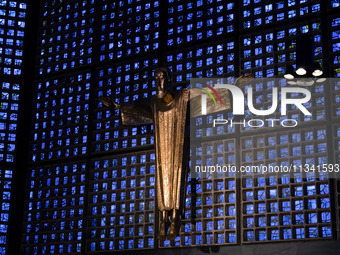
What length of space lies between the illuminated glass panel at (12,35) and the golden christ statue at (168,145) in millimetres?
2418

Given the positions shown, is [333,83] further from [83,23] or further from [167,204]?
[83,23]

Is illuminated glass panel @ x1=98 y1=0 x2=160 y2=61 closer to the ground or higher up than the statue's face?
higher up

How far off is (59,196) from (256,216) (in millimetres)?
2813

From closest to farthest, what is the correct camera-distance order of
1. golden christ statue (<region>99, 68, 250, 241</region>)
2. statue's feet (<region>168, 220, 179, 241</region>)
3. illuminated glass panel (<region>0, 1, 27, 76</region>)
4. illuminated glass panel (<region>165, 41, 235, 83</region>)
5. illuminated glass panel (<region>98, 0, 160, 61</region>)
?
statue's feet (<region>168, 220, 179, 241</region>) < golden christ statue (<region>99, 68, 250, 241</region>) < illuminated glass panel (<region>165, 41, 235, 83</region>) < illuminated glass panel (<region>98, 0, 160, 61</region>) < illuminated glass panel (<region>0, 1, 27, 76</region>)

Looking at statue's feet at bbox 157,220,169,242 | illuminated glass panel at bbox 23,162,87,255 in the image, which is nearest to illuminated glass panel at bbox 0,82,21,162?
illuminated glass panel at bbox 23,162,87,255

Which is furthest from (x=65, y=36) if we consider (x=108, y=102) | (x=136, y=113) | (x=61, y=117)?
(x=136, y=113)

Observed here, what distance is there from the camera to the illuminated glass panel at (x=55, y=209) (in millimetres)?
9047

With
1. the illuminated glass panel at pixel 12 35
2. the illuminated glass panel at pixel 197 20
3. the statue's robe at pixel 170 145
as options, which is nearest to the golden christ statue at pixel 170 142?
the statue's robe at pixel 170 145

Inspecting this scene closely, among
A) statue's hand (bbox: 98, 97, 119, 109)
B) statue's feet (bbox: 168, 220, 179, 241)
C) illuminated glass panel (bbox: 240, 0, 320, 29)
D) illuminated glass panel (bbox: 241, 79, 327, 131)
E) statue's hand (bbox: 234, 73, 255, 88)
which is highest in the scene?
illuminated glass panel (bbox: 240, 0, 320, 29)

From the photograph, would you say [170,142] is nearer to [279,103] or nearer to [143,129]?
[143,129]

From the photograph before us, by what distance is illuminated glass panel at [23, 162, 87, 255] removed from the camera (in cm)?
905

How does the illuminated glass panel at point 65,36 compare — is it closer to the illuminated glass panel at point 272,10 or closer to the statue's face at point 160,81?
the statue's face at point 160,81

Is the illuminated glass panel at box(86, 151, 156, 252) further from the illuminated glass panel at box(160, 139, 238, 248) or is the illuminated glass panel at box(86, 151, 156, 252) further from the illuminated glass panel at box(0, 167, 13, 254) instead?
the illuminated glass panel at box(0, 167, 13, 254)

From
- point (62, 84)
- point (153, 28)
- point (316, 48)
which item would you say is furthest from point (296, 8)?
point (62, 84)
